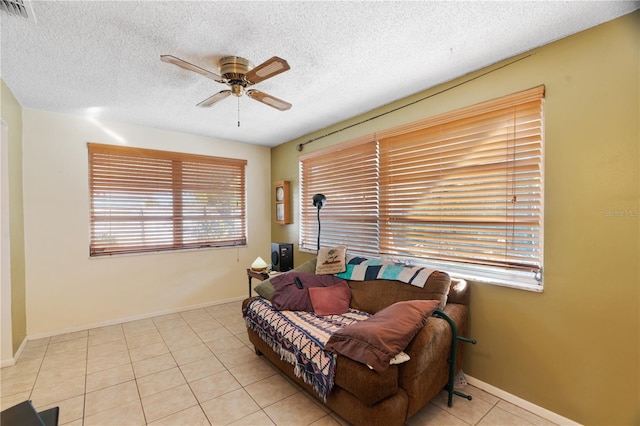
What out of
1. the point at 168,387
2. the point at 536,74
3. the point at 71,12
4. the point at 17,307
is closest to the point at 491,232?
the point at 536,74

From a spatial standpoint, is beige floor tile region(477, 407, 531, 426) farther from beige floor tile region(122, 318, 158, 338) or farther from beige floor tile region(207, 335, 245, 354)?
beige floor tile region(122, 318, 158, 338)

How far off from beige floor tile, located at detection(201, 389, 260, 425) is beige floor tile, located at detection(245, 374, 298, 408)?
53mm

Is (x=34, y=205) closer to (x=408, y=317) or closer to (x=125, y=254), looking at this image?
(x=125, y=254)

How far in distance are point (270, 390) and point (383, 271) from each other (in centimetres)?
135

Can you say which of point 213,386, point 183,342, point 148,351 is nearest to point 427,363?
point 213,386

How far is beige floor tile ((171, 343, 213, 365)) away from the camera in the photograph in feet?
8.63

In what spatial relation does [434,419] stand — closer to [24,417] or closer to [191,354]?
[24,417]

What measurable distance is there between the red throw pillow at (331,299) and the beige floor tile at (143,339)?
1.84 m

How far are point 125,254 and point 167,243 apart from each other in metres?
0.49

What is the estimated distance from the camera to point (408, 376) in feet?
5.31

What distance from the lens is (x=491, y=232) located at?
84.6 inches

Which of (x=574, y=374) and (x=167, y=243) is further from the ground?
(x=167, y=243)

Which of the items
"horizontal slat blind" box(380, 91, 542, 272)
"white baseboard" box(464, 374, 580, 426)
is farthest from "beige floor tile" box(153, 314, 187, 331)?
"white baseboard" box(464, 374, 580, 426)

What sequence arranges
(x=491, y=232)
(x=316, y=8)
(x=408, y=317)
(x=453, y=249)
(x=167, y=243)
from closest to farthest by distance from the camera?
(x=316, y=8) → (x=408, y=317) → (x=491, y=232) → (x=453, y=249) → (x=167, y=243)
